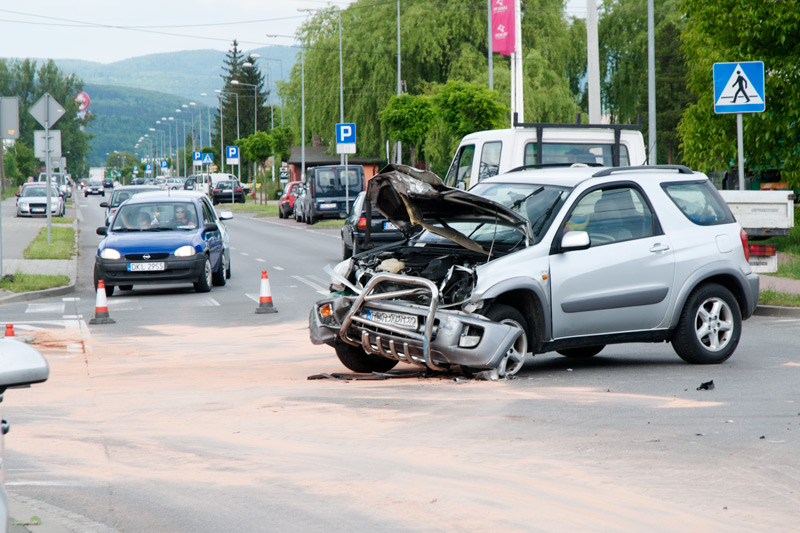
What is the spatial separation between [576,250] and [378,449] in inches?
146

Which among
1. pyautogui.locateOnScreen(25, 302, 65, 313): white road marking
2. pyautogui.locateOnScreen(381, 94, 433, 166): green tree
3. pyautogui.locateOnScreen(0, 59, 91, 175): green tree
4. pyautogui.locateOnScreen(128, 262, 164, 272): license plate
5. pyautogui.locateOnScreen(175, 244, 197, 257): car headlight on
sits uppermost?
pyautogui.locateOnScreen(0, 59, 91, 175): green tree

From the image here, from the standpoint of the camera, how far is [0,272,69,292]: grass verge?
1973 cm

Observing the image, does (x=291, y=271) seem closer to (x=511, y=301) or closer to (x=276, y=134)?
(x=511, y=301)

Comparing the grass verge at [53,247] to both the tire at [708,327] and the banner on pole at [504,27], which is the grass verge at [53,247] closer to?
the banner on pole at [504,27]

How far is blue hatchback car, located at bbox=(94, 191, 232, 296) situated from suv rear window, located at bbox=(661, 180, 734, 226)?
34.2 ft

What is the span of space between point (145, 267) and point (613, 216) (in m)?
10.6

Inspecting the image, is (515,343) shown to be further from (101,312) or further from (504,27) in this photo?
(504,27)

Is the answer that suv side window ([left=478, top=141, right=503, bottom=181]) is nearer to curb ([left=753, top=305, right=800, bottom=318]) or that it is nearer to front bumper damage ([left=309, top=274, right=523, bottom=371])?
curb ([left=753, top=305, right=800, bottom=318])

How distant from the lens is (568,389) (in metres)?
9.09

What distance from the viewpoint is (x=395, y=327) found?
916 cm

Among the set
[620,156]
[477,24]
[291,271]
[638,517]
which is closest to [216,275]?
[291,271]

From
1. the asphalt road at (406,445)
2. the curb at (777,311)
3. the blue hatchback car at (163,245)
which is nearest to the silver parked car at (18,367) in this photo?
the asphalt road at (406,445)

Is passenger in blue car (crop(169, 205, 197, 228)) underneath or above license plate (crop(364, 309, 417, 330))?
above

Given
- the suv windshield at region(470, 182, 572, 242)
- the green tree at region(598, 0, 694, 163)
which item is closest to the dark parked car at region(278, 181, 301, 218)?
the green tree at region(598, 0, 694, 163)
